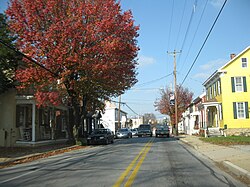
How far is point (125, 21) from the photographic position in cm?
2105

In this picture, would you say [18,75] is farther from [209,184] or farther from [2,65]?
[209,184]

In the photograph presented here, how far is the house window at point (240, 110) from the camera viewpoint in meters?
32.5

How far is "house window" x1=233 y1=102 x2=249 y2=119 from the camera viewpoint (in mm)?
32531

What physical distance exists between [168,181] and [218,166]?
13.6ft

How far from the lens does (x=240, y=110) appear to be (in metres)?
32.8

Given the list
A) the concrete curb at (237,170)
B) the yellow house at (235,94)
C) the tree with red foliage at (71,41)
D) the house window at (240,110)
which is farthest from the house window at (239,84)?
the concrete curb at (237,170)

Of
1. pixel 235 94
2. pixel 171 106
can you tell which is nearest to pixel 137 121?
pixel 171 106

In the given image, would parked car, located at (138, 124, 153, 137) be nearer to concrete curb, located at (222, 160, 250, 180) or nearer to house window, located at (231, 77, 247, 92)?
house window, located at (231, 77, 247, 92)

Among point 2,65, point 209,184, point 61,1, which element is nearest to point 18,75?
point 2,65

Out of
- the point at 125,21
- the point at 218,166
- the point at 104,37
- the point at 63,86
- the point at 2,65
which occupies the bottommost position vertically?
the point at 218,166

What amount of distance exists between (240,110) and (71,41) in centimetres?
2135

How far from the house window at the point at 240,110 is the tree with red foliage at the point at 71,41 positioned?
16405 millimetres

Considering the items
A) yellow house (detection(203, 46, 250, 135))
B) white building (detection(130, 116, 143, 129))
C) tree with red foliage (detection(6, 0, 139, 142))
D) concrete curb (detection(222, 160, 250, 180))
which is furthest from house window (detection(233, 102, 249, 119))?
white building (detection(130, 116, 143, 129))

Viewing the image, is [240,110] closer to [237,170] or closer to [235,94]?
[235,94]
